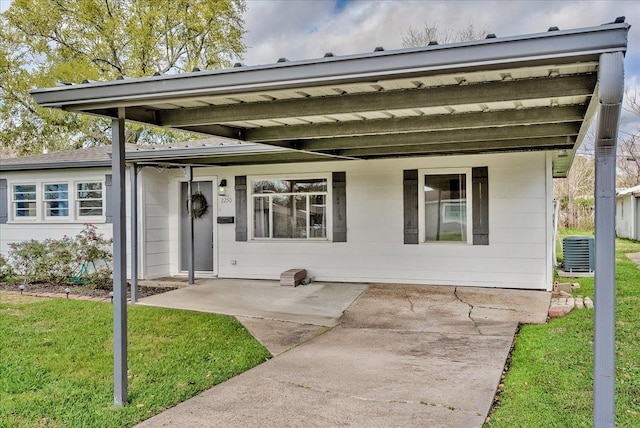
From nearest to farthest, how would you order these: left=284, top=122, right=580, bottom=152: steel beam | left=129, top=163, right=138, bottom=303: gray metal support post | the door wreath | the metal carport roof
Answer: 1. the metal carport roof
2. left=284, top=122, right=580, bottom=152: steel beam
3. left=129, top=163, right=138, bottom=303: gray metal support post
4. the door wreath

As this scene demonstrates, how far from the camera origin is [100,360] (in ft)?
15.7

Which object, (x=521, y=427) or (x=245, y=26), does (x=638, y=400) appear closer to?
(x=521, y=427)

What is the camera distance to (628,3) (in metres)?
18.5

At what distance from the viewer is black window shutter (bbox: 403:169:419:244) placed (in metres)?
8.73

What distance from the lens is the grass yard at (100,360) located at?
365 cm

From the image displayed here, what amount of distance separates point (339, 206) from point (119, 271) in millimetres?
5695

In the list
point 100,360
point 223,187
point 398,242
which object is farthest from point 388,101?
point 223,187

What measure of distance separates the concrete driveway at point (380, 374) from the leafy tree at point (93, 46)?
16.3 m

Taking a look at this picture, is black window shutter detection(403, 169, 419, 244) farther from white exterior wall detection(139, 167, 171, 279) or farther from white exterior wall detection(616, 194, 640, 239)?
white exterior wall detection(616, 194, 640, 239)

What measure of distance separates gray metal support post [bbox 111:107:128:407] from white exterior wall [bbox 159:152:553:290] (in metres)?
5.58

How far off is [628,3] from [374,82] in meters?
20.0

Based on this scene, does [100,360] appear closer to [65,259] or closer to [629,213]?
[65,259]

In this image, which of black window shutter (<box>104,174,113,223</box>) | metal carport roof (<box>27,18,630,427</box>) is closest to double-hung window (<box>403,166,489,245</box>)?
metal carport roof (<box>27,18,630,427</box>)

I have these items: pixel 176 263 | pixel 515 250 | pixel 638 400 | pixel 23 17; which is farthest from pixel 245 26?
pixel 638 400
